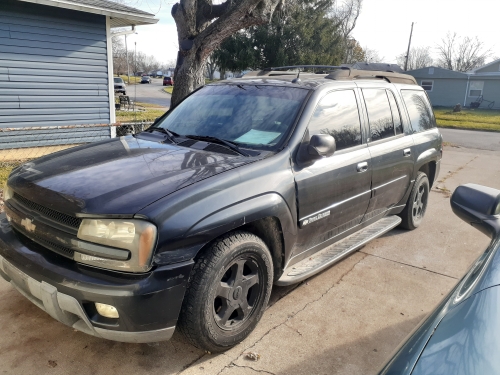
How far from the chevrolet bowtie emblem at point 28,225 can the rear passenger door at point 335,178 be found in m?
1.82

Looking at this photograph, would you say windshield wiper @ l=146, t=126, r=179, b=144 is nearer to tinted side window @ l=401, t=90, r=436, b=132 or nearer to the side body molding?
tinted side window @ l=401, t=90, r=436, b=132

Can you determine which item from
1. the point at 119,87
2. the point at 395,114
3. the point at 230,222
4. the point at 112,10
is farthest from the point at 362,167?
the point at 119,87

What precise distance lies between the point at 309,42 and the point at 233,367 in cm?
2836

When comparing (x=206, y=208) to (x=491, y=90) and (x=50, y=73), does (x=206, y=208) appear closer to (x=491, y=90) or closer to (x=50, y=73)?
(x=50, y=73)

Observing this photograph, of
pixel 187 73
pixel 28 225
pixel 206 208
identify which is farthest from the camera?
pixel 187 73

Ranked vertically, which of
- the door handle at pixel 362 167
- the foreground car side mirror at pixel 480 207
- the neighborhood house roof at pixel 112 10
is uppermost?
the neighborhood house roof at pixel 112 10

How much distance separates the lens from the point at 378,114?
421 cm

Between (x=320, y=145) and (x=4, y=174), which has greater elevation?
(x=320, y=145)

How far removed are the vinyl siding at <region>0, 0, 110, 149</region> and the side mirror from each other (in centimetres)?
815

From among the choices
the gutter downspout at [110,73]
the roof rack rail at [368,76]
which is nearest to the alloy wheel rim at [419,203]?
the roof rack rail at [368,76]

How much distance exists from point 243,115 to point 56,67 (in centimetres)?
781

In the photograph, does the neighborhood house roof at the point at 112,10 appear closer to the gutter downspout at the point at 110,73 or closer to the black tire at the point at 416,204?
the gutter downspout at the point at 110,73

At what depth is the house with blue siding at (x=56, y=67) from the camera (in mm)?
8836

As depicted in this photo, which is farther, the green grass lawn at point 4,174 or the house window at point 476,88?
the house window at point 476,88
